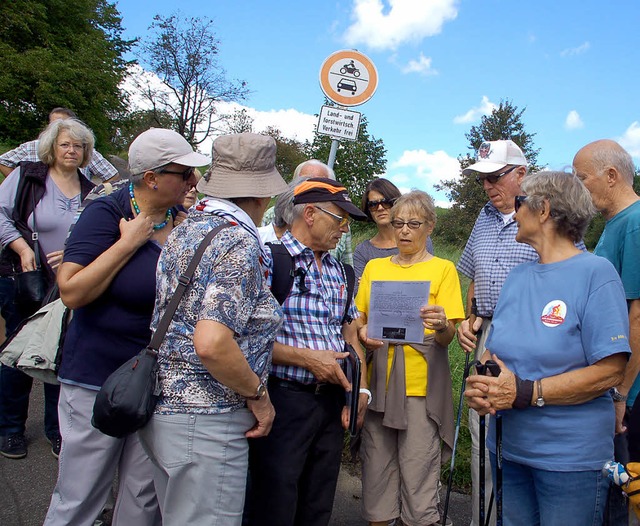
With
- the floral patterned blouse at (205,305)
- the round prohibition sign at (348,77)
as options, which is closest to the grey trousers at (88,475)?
the floral patterned blouse at (205,305)

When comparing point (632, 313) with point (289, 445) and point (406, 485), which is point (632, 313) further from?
point (289, 445)

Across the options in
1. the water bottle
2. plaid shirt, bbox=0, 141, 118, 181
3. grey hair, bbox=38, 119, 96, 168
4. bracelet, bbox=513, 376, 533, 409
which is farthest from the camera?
plaid shirt, bbox=0, 141, 118, 181

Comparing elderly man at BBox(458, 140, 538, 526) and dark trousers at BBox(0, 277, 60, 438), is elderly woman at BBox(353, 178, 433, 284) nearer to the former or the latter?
elderly man at BBox(458, 140, 538, 526)

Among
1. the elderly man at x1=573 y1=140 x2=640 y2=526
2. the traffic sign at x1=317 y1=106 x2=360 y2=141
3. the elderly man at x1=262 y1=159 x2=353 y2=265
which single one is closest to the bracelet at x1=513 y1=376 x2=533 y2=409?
the elderly man at x1=573 y1=140 x2=640 y2=526

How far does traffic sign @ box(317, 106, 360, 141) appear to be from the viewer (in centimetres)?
505

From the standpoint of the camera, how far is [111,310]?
2.34 meters

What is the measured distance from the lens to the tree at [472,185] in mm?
28078

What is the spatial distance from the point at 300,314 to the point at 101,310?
0.86m

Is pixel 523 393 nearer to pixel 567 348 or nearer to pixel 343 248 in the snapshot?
pixel 567 348

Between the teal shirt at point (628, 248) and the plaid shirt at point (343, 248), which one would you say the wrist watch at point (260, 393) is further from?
the plaid shirt at point (343, 248)

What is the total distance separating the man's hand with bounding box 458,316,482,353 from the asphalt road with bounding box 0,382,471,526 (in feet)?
3.74

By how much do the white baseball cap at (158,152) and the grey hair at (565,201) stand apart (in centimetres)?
140

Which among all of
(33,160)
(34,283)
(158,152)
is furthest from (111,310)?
(33,160)

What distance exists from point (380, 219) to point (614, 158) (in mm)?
1616
